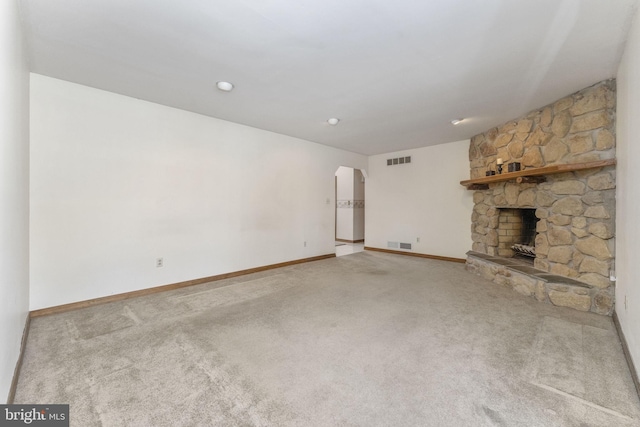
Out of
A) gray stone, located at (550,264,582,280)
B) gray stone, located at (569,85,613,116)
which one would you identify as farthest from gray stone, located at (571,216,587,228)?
gray stone, located at (569,85,613,116)

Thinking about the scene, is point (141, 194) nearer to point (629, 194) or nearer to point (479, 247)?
point (629, 194)

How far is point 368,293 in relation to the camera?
3350 mm

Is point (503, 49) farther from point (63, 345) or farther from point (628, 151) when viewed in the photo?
point (63, 345)

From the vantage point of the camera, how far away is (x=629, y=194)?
2.05 m

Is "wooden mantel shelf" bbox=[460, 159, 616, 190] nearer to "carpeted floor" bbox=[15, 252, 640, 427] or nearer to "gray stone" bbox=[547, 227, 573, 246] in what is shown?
"gray stone" bbox=[547, 227, 573, 246]

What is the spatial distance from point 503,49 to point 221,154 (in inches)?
139

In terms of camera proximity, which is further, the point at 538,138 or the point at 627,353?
the point at 538,138

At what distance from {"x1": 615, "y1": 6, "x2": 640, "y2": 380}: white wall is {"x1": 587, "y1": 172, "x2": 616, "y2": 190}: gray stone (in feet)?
0.44

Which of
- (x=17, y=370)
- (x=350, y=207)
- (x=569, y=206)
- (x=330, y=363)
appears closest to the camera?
(x=17, y=370)

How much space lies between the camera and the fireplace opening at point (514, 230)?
14.2ft

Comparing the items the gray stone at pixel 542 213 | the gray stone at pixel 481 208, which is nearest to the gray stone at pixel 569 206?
the gray stone at pixel 542 213

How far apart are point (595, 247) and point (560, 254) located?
38 centimetres

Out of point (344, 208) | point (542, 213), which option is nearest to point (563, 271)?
point (542, 213)

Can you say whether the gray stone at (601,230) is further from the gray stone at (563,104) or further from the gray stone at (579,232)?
the gray stone at (563,104)
